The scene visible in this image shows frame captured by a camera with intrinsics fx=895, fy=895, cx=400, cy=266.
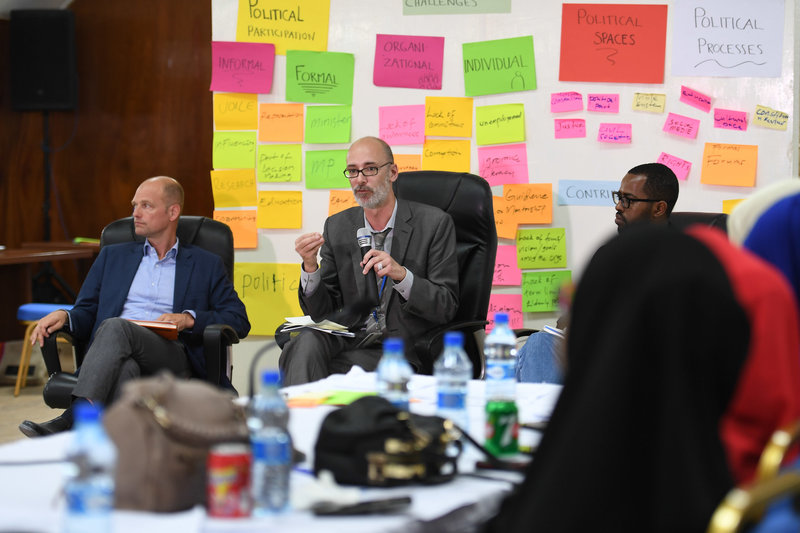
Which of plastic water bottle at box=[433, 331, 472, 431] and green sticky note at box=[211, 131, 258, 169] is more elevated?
green sticky note at box=[211, 131, 258, 169]

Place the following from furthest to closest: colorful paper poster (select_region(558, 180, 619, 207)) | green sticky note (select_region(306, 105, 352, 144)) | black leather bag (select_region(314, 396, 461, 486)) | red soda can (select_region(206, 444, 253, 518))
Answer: green sticky note (select_region(306, 105, 352, 144)) < colorful paper poster (select_region(558, 180, 619, 207)) < black leather bag (select_region(314, 396, 461, 486)) < red soda can (select_region(206, 444, 253, 518))

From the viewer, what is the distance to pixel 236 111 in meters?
4.12

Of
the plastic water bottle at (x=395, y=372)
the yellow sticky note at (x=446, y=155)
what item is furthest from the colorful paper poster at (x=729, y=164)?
the plastic water bottle at (x=395, y=372)

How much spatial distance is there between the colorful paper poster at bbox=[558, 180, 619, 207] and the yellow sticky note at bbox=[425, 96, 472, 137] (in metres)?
0.48

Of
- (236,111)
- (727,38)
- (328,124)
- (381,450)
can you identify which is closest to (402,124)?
(328,124)

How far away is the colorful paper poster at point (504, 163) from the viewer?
12.7 ft

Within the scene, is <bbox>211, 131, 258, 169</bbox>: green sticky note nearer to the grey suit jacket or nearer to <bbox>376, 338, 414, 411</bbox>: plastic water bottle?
the grey suit jacket

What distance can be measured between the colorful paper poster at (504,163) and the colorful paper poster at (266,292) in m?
1.01

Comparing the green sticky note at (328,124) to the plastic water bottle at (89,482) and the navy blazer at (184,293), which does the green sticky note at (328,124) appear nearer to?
the navy blazer at (184,293)

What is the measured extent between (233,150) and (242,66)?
385 mm

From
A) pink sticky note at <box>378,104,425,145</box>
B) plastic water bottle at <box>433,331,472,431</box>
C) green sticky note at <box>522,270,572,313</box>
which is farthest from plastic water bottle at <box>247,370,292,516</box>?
pink sticky note at <box>378,104,425,145</box>

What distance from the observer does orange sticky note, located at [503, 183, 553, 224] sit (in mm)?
3859

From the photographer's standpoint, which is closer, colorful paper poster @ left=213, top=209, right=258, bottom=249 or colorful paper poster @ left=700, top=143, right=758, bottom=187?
colorful paper poster @ left=700, top=143, right=758, bottom=187

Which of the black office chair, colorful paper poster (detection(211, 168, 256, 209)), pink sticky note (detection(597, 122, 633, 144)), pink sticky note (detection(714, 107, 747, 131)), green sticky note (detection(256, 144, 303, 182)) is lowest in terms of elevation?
the black office chair
